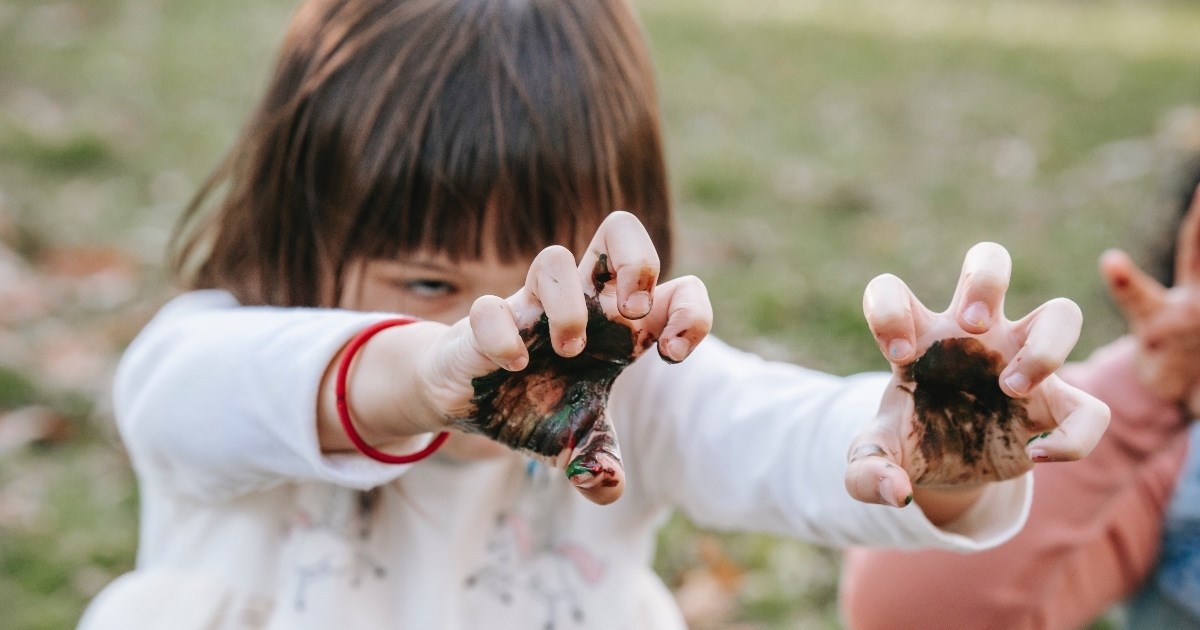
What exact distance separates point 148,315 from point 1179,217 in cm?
214

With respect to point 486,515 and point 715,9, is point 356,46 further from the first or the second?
point 715,9

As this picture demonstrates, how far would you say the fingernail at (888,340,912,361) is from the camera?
0.99 meters

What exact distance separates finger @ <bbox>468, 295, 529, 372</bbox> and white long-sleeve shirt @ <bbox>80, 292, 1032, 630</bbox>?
1.23 feet

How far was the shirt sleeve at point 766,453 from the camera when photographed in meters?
1.23

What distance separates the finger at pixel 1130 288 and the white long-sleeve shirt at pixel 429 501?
42 cm

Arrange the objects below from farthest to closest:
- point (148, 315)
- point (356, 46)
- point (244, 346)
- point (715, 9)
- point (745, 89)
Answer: point (715, 9)
point (745, 89)
point (148, 315)
point (356, 46)
point (244, 346)

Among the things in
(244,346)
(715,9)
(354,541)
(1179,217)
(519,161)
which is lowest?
(715,9)

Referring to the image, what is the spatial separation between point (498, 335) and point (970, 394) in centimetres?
41

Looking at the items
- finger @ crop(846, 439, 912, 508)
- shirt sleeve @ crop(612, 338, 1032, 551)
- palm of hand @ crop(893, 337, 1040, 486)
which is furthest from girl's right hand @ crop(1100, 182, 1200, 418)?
finger @ crop(846, 439, 912, 508)

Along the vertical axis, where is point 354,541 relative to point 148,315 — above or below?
above

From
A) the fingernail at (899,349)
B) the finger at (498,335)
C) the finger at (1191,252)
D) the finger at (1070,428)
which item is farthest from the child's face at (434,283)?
the finger at (1191,252)

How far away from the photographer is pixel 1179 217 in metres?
1.99

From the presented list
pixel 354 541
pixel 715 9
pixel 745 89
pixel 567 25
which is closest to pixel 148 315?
pixel 354 541

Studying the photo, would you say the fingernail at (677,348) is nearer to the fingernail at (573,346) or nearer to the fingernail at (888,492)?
the fingernail at (573,346)
